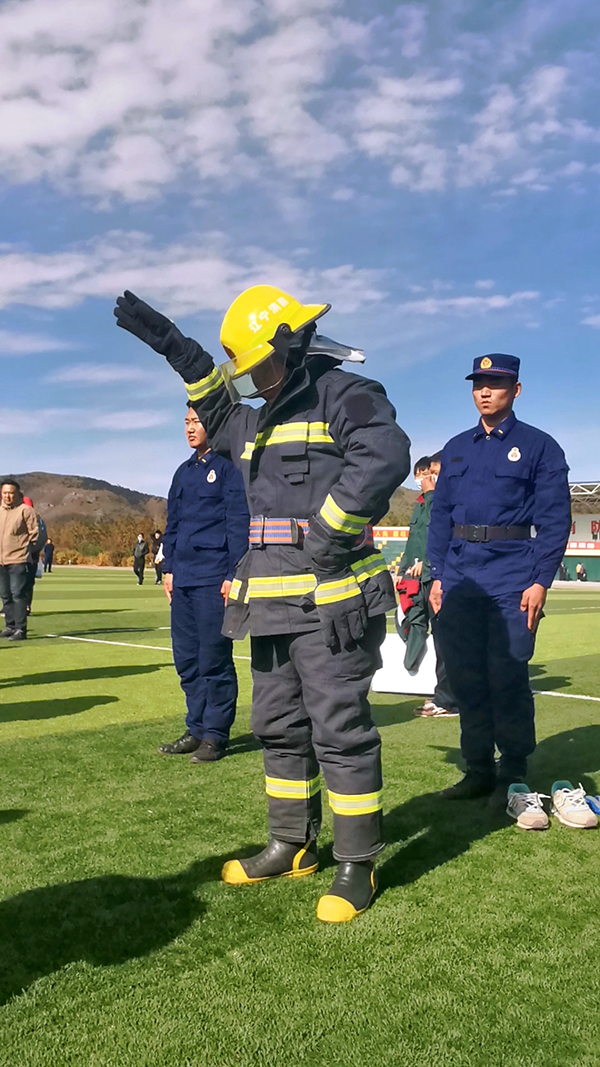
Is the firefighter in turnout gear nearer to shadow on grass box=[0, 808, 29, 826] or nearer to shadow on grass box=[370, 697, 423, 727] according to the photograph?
shadow on grass box=[0, 808, 29, 826]

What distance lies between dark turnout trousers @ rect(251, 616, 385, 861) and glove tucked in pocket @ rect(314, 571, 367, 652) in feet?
0.25

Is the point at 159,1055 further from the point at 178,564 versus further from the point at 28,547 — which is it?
the point at 28,547

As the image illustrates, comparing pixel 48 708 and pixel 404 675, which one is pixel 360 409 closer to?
pixel 48 708

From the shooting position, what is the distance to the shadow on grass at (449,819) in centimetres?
343

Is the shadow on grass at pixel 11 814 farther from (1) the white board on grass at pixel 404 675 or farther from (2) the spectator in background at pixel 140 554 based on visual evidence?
(2) the spectator in background at pixel 140 554

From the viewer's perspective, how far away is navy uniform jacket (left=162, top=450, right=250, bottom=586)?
5484 mm

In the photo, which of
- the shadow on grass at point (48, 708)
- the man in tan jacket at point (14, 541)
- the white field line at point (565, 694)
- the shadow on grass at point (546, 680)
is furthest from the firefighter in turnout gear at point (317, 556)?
the man in tan jacket at point (14, 541)

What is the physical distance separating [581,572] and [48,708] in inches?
1583

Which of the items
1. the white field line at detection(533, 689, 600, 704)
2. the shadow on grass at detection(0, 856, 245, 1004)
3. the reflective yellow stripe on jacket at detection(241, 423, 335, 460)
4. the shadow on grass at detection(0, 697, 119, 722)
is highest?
the reflective yellow stripe on jacket at detection(241, 423, 335, 460)

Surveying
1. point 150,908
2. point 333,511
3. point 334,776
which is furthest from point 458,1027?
point 333,511

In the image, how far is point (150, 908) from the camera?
9.81 ft

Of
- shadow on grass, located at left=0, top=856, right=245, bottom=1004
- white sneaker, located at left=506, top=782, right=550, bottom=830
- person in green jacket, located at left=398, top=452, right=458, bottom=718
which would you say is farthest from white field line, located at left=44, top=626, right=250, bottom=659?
shadow on grass, located at left=0, top=856, right=245, bottom=1004

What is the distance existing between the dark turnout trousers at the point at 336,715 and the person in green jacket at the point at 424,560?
3722 mm

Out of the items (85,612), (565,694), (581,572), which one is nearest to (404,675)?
(565,694)
